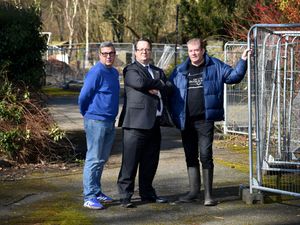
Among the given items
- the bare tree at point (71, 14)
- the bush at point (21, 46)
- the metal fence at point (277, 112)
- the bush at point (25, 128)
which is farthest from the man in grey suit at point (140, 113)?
the bare tree at point (71, 14)

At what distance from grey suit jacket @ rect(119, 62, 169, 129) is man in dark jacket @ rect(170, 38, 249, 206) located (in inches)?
9.6

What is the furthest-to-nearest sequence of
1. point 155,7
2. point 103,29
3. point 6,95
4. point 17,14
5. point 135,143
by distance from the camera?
1. point 103,29
2. point 155,7
3. point 17,14
4. point 6,95
5. point 135,143

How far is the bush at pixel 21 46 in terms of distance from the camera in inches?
406

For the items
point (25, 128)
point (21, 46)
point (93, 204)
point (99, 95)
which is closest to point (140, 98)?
point (99, 95)

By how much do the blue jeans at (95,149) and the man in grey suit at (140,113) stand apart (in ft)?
0.69

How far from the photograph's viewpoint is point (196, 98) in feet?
24.1

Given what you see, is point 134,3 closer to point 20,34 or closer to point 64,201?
point 20,34

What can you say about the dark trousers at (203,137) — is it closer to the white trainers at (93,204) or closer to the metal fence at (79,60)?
the white trainers at (93,204)

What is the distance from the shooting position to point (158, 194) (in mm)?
8070

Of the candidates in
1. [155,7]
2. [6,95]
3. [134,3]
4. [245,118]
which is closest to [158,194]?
[6,95]

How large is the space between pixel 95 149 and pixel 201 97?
4.28 ft

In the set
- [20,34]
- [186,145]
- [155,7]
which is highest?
[155,7]

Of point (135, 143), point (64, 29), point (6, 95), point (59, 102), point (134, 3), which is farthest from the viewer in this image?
point (64, 29)

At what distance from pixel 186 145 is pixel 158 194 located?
2.76ft
